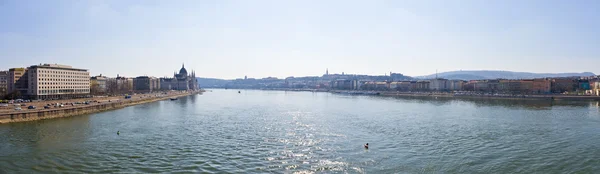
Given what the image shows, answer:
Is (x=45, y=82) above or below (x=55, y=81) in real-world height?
below

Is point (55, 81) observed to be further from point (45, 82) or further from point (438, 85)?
point (438, 85)

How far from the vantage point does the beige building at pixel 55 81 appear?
52406 mm

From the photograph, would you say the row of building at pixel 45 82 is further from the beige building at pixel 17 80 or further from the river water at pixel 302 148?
the river water at pixel 302 148

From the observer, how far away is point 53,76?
5728cm

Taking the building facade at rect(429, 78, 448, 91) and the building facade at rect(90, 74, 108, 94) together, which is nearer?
the building facade at rect(90, 74, 108, 94)

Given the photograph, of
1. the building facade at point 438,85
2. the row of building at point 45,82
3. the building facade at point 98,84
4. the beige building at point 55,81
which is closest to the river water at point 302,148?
the row of building at point 45,82

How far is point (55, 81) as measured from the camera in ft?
191

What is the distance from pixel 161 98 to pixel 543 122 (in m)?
64.1

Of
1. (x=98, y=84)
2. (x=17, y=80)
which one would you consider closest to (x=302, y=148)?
(x=17, y=80)

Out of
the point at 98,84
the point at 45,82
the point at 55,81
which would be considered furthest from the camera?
the point at 98,84

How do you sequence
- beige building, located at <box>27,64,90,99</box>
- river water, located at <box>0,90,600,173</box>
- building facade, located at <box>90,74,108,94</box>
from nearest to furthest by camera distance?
river water, located at <box>0,90,600,173</box> < beige building, located at <box>27,64,90,99</box> < building facade, located at <box>90,74,108,94</box>

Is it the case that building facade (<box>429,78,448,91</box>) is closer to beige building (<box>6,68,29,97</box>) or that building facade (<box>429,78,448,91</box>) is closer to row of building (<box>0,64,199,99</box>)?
row of building (<box>0,64,199,99</box>)

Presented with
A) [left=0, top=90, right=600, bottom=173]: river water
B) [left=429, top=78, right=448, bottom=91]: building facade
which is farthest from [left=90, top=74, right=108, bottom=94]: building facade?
[left=429, top=78, right=448, bottom=91]: building facade

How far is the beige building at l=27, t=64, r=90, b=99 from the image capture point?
52.4 m
